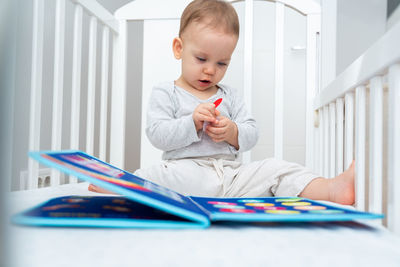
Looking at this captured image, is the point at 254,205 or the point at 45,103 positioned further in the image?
the point at 45,103

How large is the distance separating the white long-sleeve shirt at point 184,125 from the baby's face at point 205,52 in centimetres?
6

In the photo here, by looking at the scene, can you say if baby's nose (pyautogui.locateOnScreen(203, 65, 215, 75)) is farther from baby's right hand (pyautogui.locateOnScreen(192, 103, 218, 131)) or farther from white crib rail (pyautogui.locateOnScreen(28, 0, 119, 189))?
white crib rail (pyautogui.locateOnScreen(28, 0, 119, 189))

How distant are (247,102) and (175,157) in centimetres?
38

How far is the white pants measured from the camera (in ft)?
2.49

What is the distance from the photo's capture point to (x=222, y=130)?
0.83 m

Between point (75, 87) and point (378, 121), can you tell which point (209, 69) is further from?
point (378, 121)

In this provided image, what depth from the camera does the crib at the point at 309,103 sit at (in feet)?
1.56

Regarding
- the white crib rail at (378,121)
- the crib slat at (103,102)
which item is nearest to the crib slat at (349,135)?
the white crib rail at (378,121)

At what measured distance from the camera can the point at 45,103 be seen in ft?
3.92

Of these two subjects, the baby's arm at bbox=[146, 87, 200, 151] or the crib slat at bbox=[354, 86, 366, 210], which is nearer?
the crib slat at bbox=[354, 86, 366, 210]

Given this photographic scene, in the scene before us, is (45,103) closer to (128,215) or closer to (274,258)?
(128,215)

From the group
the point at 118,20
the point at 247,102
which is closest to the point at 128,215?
the point at 247,102

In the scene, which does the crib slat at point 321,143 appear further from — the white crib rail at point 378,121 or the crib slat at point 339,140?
the white crib rail at point 378,121

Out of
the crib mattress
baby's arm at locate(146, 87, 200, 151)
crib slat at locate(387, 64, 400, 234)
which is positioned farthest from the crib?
baby's arm at locate(146, 87, 200, 151)
